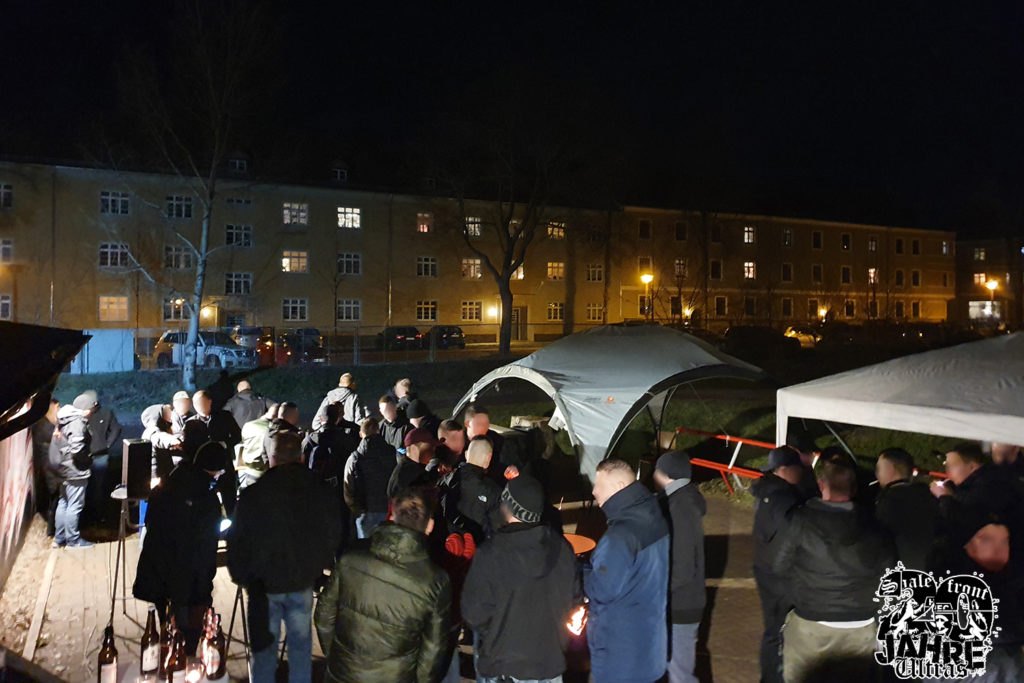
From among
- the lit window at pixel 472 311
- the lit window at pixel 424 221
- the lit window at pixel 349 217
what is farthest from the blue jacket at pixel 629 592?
the lit window at pixel 472 311

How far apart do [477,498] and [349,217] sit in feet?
134

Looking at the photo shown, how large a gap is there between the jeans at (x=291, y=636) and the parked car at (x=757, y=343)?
33367 mm

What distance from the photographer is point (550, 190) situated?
41.0m

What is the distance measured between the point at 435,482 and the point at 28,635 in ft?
12.7

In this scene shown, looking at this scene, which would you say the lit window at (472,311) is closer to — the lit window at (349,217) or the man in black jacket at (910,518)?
the lit window at (349,217)

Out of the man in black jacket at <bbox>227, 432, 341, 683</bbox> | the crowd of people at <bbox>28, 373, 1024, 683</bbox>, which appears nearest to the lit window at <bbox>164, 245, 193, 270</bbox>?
the crowd of people at <bbox>28, 373, 1024, 683</bbox>

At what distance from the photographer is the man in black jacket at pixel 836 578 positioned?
15.1ft

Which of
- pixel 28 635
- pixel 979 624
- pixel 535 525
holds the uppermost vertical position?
pixel 535 525

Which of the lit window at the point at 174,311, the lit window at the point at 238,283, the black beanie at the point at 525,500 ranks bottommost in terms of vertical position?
the black beanie at the point at 525,500

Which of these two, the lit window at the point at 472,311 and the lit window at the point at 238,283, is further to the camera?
the lit window at the point at 472,311

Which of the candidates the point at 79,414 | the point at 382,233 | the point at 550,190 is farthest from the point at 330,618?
the point at 382,233

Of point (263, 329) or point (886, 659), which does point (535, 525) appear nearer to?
point (886, 659)

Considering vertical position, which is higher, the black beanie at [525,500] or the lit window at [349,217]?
the lit window at [349,217]

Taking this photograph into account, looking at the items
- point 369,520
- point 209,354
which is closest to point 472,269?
point 209,354
